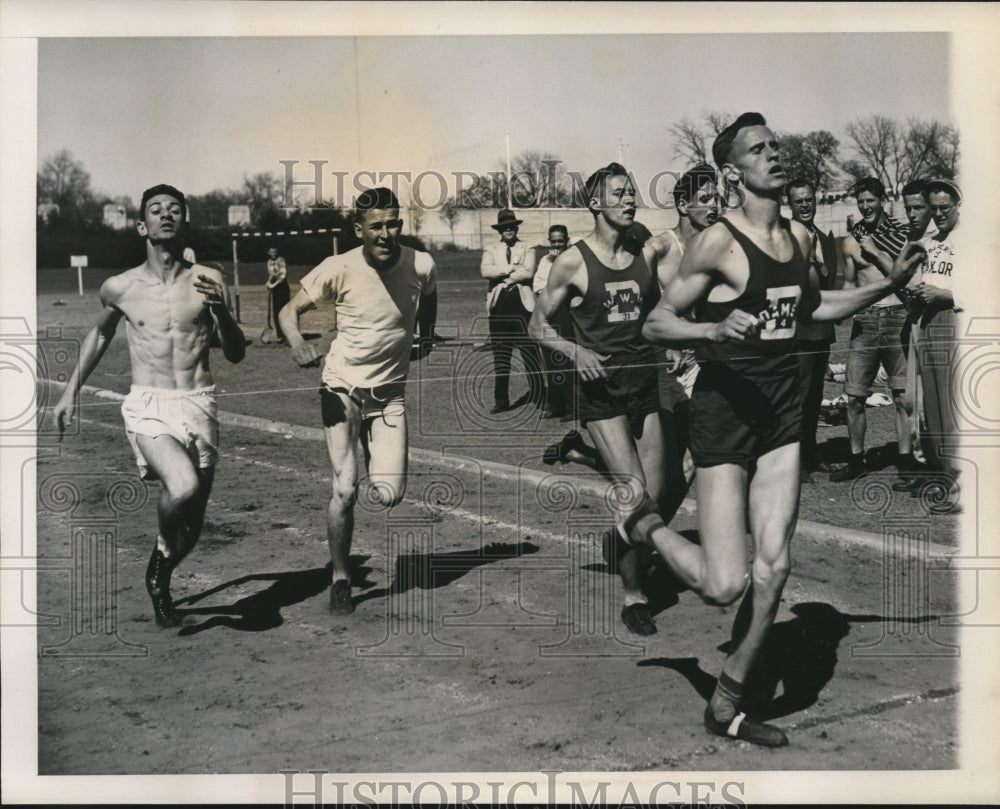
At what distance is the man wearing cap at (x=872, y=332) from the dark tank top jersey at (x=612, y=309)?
4.74 ft

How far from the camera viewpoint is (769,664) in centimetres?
643

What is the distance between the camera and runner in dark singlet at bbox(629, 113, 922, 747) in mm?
5668

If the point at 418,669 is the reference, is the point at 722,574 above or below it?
above

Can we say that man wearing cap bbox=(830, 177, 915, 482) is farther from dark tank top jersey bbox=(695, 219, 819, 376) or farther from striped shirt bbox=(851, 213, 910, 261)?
dark tank top jersey bbox=(695, 219, 819, 376)

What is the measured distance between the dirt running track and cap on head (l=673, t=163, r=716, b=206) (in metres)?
1.69

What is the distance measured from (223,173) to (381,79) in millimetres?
944

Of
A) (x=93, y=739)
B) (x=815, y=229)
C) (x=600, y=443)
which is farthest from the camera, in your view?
(x=815, y=229)

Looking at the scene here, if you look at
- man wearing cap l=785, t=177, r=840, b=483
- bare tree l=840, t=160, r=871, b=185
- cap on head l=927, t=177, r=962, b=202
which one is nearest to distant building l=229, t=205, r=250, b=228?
man wearing cap l=785, t=177, r=840, b=483

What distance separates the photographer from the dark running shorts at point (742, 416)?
225 inches

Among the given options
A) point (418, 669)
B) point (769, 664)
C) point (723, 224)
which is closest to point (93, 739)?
point (418, 669)

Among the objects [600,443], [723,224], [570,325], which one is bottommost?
[600,443]

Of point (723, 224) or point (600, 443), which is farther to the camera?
point (600, 443)

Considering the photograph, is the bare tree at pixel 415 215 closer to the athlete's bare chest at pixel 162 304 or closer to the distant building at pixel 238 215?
the distant building at pixel 238 215

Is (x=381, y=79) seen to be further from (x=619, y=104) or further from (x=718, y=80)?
(x=718, y=80)
